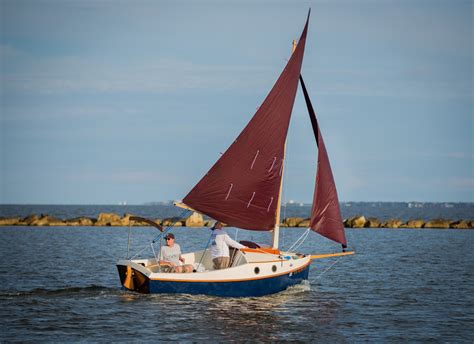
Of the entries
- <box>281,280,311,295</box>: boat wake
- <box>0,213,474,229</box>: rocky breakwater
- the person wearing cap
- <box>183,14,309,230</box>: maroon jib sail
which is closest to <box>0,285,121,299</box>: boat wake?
the person wearing cap

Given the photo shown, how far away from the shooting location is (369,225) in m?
99.0

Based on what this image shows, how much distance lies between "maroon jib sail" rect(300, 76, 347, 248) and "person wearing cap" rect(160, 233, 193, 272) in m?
6.29

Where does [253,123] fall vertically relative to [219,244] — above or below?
above

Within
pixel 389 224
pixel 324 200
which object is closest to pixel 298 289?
pixel 324 200

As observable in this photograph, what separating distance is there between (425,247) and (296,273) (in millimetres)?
35133

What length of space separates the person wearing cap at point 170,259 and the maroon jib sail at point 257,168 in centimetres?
266

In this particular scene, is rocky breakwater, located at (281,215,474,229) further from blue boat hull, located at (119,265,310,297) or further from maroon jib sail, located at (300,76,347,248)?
blue boat hull, located at (119,265,310,297)

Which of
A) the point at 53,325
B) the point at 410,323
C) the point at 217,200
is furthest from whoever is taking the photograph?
the point at 217,200

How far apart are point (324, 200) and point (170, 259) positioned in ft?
24.5

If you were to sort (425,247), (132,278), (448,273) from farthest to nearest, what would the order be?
(425,247) < (448,273) < (132,278)

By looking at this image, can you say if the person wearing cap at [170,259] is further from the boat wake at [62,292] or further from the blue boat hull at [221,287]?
the boat wake at [62,292]

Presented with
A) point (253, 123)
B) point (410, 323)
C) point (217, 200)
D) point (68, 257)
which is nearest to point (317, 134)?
point (253, 123)

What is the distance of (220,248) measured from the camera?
28.9m

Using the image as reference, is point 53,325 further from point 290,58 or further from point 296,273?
point 290,58
